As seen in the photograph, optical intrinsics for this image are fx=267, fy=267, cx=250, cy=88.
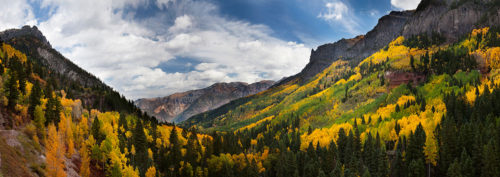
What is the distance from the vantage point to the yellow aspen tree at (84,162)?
77.2 m

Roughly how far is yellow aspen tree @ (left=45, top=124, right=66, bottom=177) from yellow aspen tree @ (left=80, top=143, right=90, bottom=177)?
6.92 metres

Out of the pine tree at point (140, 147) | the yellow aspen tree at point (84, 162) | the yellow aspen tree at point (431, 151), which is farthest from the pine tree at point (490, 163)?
the yellow aspen tree at point (84, 162)

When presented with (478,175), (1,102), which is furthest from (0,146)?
(478,175)

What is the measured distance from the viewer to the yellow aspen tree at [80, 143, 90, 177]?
7719cm

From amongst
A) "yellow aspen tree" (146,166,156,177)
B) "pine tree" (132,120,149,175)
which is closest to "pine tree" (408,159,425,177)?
"yellow aspen tree" (146,166,156,177)

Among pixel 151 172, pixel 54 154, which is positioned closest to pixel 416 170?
pixel 151 172

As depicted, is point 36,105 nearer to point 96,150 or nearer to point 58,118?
point 58,118

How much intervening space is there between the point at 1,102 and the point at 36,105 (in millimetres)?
8246

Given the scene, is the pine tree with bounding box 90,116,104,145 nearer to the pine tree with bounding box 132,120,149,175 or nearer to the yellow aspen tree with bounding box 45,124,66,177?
the pine tree with bounding box 132,120,149,175

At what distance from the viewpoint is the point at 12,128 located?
67.4 metres

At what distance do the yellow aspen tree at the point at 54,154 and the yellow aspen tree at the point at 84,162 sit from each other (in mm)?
6923

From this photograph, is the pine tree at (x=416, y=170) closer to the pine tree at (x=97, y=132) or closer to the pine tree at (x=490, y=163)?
the pine tree at (x=490, y=163)

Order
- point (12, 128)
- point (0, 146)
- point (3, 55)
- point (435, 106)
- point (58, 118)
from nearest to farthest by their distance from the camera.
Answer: point (0, 146)
point (12, 128)
point (58, 118)
point (3, 55)
point (435, 106)

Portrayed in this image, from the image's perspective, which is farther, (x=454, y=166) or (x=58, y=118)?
(x=58, y=118)
